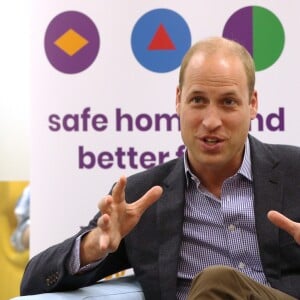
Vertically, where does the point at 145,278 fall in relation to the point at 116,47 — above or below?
below

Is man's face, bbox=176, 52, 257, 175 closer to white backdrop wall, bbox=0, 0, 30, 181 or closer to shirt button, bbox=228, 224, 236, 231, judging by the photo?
shirt button, bbox=228, 224, 236, 231

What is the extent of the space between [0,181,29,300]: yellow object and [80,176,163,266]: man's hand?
2.22 m

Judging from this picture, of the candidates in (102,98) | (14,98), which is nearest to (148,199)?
(102,98)

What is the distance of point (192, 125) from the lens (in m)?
2.27

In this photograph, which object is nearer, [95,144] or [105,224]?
[105,224]

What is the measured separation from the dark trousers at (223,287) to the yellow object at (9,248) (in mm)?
2643

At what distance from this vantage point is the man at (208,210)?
221 centimetres

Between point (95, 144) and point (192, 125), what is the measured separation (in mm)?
981

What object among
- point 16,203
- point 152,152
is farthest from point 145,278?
point 16,203

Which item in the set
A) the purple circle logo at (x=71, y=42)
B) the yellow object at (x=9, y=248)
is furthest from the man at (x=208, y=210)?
the yellow object at (x=9, y=248)

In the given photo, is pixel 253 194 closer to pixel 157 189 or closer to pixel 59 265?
pixel 157 189

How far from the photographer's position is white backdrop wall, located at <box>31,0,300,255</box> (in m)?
3.13

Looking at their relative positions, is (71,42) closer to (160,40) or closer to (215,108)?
(160,40)

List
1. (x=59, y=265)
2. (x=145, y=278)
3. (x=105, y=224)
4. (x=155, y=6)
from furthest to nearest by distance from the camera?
(x=155, y=6) → (x=145, y=278) → (x=59, y=265) → (x=105, y=224)
